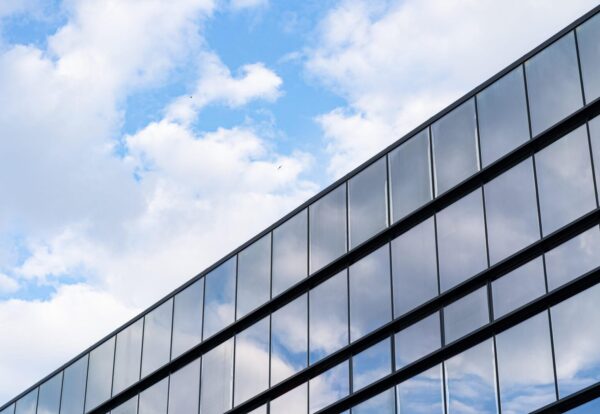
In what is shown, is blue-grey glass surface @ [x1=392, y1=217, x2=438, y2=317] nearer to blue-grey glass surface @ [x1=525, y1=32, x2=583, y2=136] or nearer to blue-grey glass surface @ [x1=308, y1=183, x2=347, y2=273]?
blue-grey glass surface @ [x1=308, y1=183, x2=347, y2=273]

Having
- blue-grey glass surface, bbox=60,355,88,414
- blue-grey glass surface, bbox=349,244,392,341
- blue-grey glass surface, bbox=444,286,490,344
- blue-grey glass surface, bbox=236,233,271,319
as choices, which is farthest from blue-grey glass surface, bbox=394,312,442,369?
blue-grey glass surface, bbox=60,355,88,414

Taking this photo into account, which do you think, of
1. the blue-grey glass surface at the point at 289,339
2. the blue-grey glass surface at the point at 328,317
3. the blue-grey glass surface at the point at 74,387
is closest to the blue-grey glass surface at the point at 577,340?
the blue-grey glass surface at the point at 328,317

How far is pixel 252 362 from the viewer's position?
126 ft

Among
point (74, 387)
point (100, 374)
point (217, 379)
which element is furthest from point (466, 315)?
point (74, 387)

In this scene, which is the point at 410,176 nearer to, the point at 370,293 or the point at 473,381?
the point at 370,293

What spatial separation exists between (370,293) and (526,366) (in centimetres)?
652

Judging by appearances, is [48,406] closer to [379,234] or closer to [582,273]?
[379,234]

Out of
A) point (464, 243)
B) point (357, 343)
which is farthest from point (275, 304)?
point (464, 243)

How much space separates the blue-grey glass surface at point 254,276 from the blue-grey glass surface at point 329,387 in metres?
4.08

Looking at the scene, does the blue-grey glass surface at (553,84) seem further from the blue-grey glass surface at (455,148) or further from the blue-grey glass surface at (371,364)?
the blue-grey glass surface at (371,364)

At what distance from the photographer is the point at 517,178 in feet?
103

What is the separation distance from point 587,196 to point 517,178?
8.42 feet

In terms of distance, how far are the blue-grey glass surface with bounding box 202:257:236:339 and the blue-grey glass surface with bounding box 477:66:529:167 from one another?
1138cm

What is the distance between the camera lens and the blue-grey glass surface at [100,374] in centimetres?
4528
